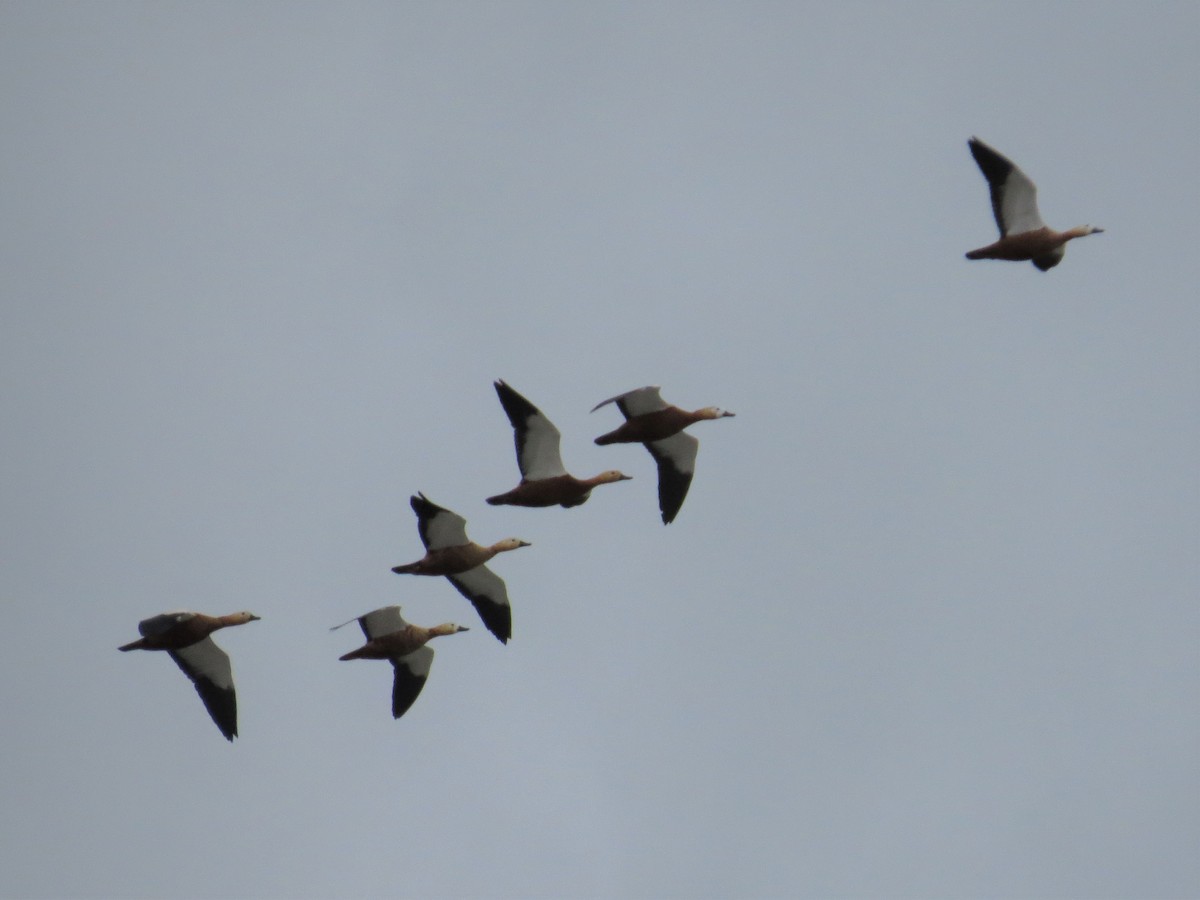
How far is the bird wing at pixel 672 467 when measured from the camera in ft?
89.1

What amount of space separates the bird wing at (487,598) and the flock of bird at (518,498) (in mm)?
16

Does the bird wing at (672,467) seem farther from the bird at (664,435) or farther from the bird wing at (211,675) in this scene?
the bird wing at (211,675)

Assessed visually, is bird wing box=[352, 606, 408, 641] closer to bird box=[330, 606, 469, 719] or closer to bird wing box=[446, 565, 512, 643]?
bird box=[330, 606, 469, 719]

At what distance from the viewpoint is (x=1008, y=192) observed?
1055 inches

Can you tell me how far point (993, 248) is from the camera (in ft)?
86.7

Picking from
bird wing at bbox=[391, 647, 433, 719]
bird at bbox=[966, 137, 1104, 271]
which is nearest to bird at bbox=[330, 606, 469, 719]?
bird wing at bbox=[391, 647, 433, 719]

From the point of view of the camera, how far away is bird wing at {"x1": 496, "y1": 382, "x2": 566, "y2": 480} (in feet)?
85.7

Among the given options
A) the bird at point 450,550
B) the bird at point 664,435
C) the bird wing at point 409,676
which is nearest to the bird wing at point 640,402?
the bird at point 664,435

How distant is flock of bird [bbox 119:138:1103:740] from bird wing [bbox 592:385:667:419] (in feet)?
0.07

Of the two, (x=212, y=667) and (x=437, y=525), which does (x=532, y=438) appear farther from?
(x=212, y=667)

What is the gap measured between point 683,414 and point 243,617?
760 cm

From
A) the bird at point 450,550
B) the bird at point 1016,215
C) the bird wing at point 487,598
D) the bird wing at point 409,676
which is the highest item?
the bird at point 1016,215

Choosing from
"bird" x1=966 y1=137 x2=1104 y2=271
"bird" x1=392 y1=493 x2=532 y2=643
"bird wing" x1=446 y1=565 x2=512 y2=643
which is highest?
"bird" x1=966 y1=137 x2=1104 y2=271

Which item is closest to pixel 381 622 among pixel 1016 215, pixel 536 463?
pixel 536 463
